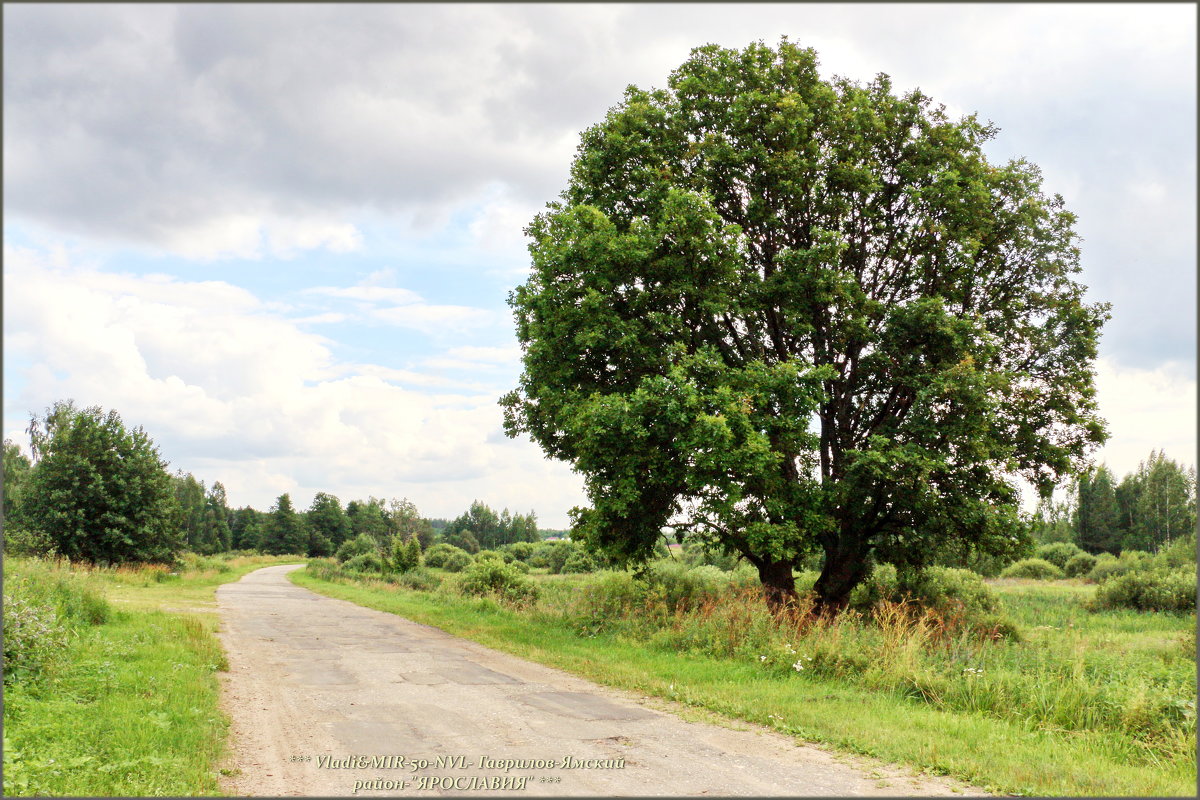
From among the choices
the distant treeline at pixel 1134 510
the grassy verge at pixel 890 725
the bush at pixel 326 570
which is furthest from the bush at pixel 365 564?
the distant treeline at pixel 1134 510

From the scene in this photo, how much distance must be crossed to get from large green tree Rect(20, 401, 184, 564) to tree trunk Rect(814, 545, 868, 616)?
3342cm

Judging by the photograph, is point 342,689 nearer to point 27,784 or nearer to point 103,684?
point 103,684

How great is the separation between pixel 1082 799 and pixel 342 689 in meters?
9.00

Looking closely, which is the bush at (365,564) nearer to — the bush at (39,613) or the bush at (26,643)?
the bush at (39,613)

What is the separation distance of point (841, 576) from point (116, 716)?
1517cm

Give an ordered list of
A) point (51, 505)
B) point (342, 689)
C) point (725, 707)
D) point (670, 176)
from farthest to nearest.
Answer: point (51, 505) → point (670, 176) → point (342, 689) → point (725, 707)

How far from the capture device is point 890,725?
830 cm

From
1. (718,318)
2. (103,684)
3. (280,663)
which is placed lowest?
(280,663)

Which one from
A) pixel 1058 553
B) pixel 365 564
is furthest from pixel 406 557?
pixel 1058 553

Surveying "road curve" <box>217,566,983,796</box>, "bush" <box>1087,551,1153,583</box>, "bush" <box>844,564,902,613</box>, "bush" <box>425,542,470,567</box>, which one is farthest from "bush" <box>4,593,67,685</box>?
"bush" <box>1087,551,1153,583</box>

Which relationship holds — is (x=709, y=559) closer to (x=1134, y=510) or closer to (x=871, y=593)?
(x=871, y=593)

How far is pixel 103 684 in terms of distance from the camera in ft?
30.3

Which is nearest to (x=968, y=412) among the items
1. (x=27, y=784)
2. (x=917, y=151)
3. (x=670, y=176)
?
(x=917, y=151)

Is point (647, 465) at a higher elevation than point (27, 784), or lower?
higher
